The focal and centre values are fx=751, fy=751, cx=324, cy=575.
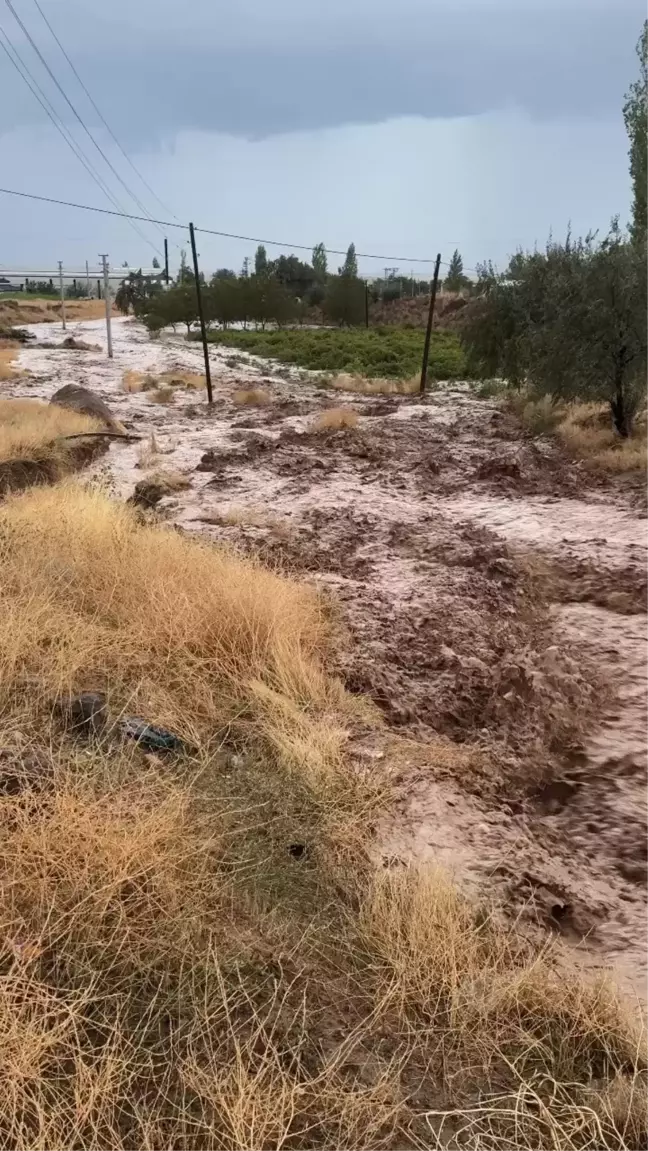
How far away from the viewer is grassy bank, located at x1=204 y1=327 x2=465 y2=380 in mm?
26689

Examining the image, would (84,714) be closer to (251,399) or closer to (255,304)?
(251,399)

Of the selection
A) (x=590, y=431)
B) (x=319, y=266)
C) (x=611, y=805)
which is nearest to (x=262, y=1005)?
(x=611, y=805)

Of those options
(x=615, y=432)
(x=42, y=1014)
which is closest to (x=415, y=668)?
(x=42, y=1014)

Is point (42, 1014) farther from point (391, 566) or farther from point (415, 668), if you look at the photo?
point (391, 566)

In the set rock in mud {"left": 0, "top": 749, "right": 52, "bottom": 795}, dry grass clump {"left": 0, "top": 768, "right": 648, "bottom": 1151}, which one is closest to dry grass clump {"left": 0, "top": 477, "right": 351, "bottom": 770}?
rock in mud {"left": 0, "top": 749, "right": 52, "bottom": 795}

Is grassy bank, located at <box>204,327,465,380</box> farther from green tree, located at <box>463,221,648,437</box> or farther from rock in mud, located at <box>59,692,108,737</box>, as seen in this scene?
rock in mud, located at <box>59,692,108,737</box>

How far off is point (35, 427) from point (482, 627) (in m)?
8.64

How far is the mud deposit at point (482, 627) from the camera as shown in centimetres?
350

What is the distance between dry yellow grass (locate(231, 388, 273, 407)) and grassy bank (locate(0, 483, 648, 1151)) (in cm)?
1526

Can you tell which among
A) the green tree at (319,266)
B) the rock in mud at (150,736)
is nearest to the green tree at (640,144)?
the rock in mud at (150,736)

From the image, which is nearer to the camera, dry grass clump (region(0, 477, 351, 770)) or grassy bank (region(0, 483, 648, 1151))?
grassy bank (region(0, 483, 648, 1151))

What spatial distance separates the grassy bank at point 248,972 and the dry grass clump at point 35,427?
705 centimetres

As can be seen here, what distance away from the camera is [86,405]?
15016 mm

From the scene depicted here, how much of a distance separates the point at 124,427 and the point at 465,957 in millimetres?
13892
